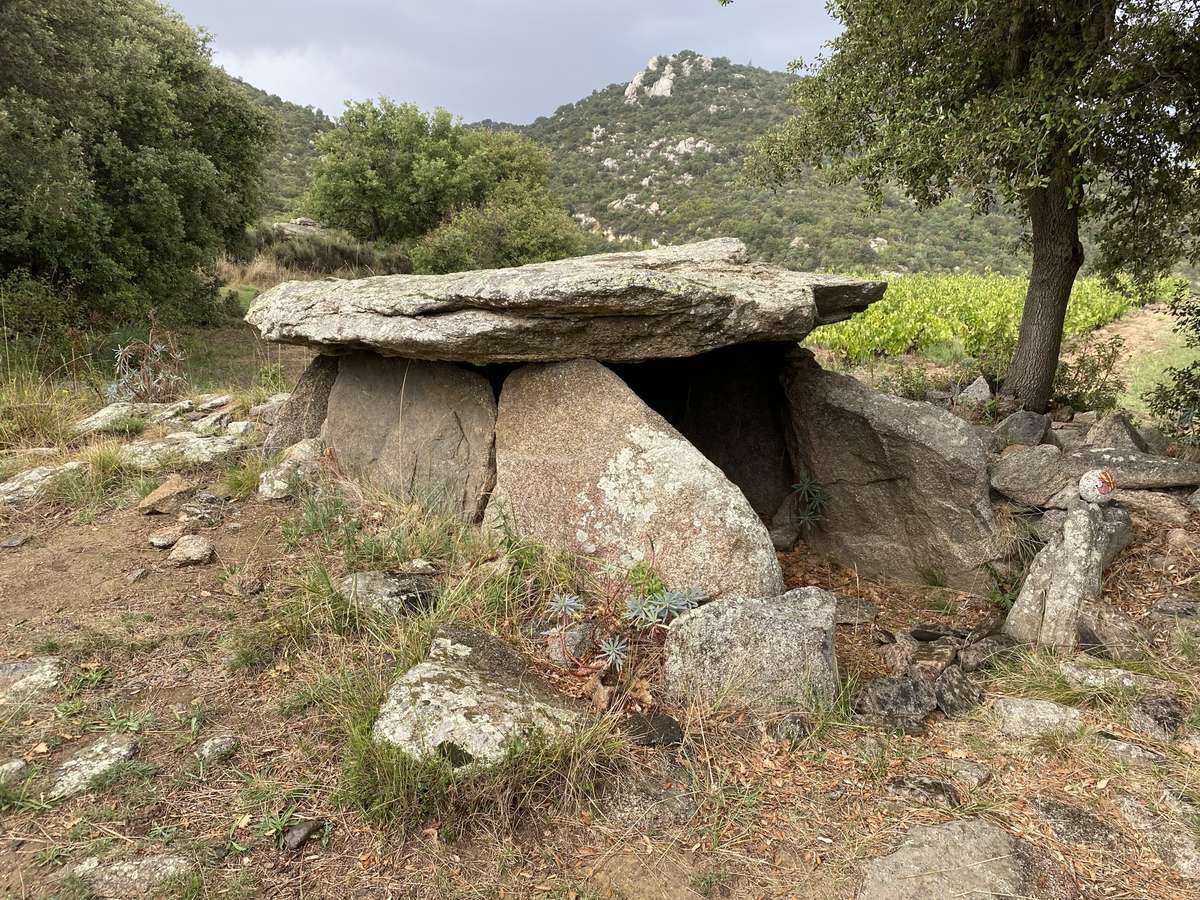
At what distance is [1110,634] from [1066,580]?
1.17ft

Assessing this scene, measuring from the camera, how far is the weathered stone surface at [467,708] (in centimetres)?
275

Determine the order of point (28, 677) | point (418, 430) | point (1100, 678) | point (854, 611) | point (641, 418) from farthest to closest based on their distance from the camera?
1. point (418, 430)
2. point (854, 611)
3. point (641, 418)
4. point (1100, 678)
5. point (28, 677)

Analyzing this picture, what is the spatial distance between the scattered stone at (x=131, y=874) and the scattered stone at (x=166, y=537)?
2.47 metres

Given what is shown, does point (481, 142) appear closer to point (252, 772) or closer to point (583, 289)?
point (583, 289)

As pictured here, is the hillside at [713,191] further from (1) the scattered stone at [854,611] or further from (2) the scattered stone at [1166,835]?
(2) the scattered stone at [1166,835]

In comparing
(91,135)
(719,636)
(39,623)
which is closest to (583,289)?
(719,636)

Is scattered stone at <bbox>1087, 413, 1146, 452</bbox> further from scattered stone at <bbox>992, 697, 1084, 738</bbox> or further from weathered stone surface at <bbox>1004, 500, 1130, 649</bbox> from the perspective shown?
scattered stone at <bbox>992, 697, 1084, 738</bbox>

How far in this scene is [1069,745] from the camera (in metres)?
3.14

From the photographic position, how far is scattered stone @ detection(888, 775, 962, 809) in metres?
2.91

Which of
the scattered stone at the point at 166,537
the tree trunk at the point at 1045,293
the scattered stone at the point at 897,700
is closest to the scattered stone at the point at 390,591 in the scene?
the scattered stone at the point at 166,537

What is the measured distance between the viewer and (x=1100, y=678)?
350 cm

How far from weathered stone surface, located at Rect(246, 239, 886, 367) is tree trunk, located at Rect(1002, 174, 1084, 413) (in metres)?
3.48

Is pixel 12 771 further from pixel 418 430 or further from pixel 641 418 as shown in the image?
pixel 641 418

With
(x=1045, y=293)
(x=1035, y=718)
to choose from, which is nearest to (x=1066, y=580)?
(x=1035, y=718)
